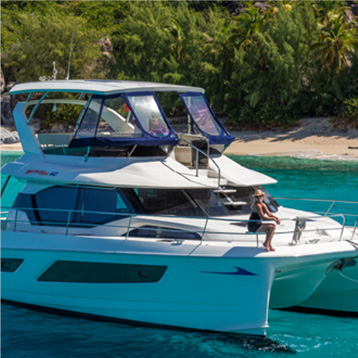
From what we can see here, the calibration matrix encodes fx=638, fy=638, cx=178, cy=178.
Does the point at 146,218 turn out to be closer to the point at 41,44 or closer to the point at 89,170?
the point at 89,170

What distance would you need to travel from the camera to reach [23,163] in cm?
1184

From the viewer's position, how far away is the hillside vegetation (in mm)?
42125

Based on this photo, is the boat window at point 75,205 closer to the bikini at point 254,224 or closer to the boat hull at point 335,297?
the bikini at point 254,224

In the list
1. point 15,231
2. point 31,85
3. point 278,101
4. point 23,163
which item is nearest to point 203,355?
point 15,231

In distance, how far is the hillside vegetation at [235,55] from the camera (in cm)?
4212

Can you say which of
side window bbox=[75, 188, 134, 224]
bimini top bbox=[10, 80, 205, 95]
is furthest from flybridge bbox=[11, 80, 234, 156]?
side window bbox=[75, 188, 134, 224]

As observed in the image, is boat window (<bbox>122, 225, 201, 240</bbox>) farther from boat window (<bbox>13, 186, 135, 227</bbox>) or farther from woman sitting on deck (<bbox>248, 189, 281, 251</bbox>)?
woman sitting on deck (<bbox>248, 189, 281, 251</bbox>)

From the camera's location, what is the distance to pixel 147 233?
10.3 meters

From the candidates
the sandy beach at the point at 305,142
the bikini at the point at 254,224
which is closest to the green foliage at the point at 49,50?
the sandy beach at the point at 305,142

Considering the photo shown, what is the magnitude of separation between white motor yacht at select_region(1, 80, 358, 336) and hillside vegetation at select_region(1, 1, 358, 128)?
1235 inches

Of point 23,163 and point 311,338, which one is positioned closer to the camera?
point 311,338

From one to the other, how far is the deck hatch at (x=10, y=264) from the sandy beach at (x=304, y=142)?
27079mm

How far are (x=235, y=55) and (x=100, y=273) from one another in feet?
116

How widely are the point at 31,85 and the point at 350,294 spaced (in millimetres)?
7008
